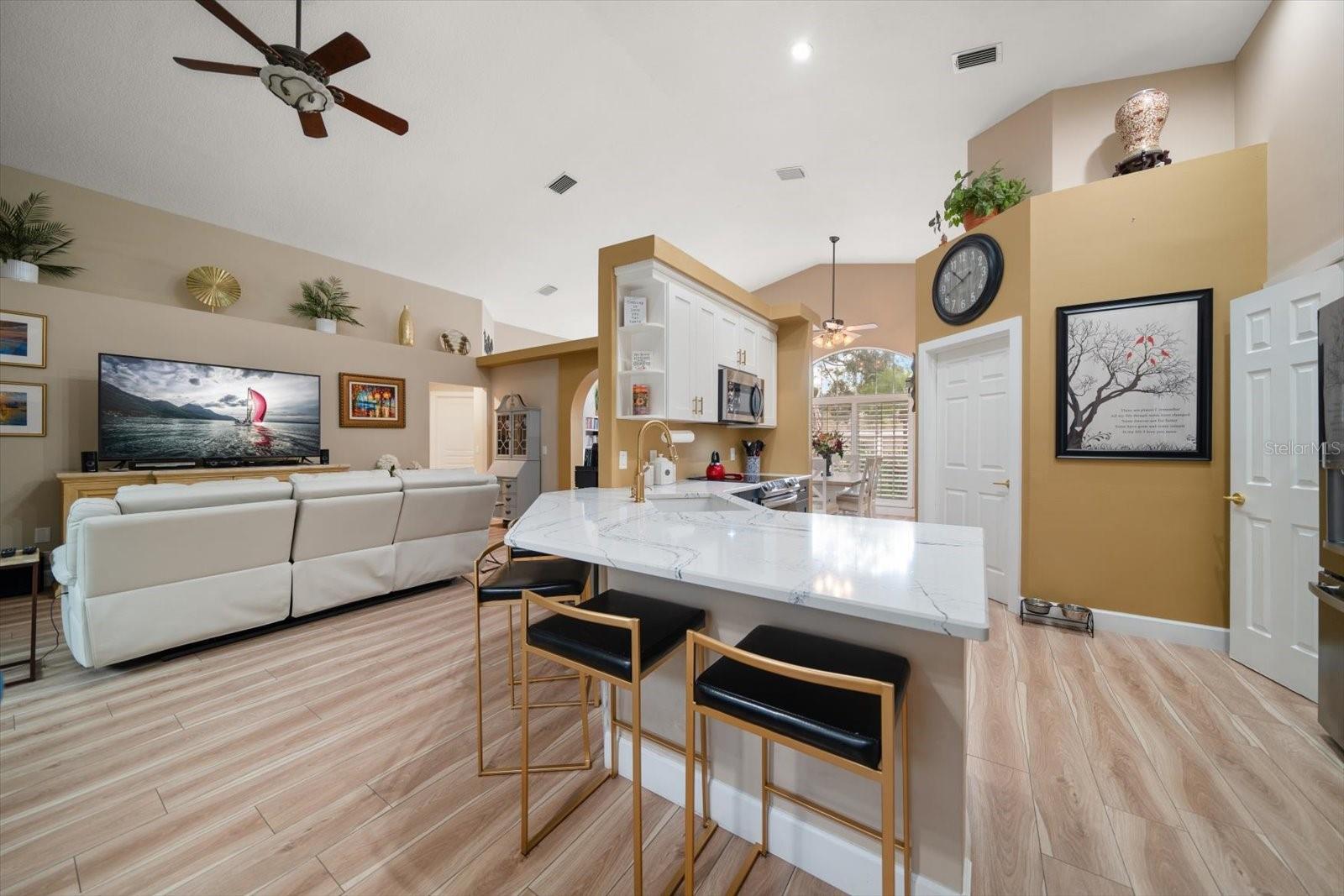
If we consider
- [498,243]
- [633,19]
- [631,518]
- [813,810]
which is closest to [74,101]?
[498,243]

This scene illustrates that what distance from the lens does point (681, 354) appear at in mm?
3453

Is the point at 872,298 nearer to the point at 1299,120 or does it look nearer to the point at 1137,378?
the point at 1137,378

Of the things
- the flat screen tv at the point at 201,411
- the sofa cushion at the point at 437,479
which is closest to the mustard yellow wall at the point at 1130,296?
the sofa cushion at the point at 437,479

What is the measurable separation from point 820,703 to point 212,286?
22.0 ft

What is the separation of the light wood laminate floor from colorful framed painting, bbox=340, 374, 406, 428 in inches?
149

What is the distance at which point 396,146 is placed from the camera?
4199mm

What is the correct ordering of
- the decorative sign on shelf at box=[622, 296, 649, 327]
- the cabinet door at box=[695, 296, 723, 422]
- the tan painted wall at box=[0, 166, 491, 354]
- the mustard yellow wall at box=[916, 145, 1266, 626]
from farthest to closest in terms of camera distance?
1. the tan painted wall at box=[0, 166, 491, 354]
2. the cabinet door at box=[695, 296, 723, 422]
3. the decorative sign on shelf at box=[622, 296, 649, 327]
4. the mustard yellow wall at box=[916, 145, 1266, 626]

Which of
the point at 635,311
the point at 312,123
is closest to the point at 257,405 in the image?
the point at 312,123

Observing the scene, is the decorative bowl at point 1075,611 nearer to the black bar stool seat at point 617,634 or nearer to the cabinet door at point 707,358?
the cabinet door at point 707,358

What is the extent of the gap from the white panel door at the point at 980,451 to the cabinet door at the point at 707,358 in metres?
1.88

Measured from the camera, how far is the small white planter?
385cm

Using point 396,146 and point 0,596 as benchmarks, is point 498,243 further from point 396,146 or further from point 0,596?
point 0,596

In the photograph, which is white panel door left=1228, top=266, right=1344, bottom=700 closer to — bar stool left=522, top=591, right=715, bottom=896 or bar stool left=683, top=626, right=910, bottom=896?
bar stool left=683, top=626, right=910, bottom=896

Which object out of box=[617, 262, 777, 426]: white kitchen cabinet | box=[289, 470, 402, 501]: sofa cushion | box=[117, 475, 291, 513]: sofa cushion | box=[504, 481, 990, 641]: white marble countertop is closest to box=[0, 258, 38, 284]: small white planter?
box=[117, 475, 291, 513]: sofa cushion
